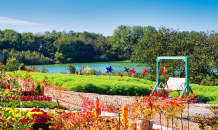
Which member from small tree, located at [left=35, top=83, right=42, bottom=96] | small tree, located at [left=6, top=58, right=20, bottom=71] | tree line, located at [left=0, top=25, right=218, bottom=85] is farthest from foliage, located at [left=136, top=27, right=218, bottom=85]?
small tree, located at [left=6, top=58, right=20, bottom=71]

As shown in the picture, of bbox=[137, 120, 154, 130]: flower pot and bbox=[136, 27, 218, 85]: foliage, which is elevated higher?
bbox=[136, 27, 218, 85]: foliage

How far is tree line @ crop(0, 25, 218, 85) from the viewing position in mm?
14891

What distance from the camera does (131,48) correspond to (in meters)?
42.1

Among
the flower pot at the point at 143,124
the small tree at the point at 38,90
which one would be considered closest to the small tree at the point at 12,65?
the small tree at the point at 38,90

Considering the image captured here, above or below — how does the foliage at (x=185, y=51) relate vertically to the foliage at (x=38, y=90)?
above

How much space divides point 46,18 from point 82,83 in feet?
74.6

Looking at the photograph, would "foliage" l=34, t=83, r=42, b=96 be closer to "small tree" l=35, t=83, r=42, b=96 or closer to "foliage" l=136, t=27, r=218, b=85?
"small tree" l=35, t=83, r=42, b=96

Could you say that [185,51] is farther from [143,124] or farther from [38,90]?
[143,124]

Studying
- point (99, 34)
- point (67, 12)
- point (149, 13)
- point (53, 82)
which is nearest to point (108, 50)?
point (99, 34)

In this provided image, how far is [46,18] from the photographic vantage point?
30.7m

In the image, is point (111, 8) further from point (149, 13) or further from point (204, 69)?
point (204, 69)

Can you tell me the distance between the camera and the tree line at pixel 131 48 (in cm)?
1489

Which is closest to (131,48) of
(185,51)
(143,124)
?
(185,51)

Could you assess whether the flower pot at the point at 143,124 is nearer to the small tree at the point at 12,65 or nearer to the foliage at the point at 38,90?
the foliage at the point at 38,90
